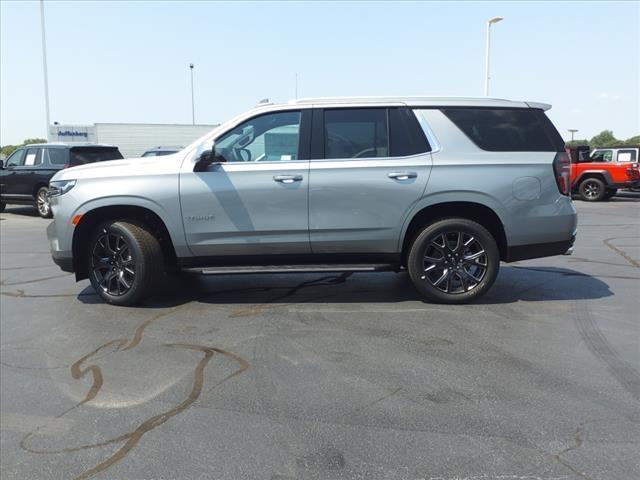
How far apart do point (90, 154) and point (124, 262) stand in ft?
35.2

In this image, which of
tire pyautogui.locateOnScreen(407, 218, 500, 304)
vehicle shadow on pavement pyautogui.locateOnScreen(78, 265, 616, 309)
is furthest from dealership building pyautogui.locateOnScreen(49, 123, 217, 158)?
tire pyautogui.locateOnScreen(407, 218, 500, 304)

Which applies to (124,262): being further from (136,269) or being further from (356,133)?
(356,133)

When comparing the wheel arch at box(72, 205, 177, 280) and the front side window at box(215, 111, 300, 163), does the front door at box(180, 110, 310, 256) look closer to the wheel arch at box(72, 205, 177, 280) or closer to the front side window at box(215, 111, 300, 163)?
the front side window at box(215, 111, 300, 163)

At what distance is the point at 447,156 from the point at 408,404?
2725 mm

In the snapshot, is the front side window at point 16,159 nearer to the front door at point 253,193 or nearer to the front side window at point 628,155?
the front door at point 253,193

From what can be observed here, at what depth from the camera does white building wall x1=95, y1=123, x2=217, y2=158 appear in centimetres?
3266

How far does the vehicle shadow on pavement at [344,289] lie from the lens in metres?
5.72

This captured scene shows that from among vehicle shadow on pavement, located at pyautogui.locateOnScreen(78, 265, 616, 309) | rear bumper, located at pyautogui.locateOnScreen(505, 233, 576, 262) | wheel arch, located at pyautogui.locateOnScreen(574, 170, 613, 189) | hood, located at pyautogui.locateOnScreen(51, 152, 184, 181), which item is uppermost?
hood, located at pyautogui.locateOnScreen(51, 152, 184, 181)

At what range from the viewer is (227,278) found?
683 cm

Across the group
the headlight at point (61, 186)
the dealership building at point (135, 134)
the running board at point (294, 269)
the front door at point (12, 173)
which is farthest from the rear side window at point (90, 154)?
the dealership building at point (135, 134)

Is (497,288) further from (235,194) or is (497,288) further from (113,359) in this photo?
(113,359)

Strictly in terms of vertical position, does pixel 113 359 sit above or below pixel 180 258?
below

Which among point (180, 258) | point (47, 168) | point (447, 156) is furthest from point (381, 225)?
point (47, 168)

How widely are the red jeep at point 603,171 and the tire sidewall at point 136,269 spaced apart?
16313mm
